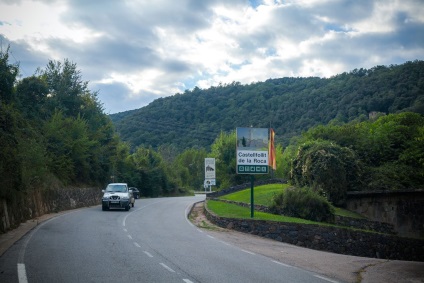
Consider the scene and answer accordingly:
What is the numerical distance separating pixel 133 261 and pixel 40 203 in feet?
66.3

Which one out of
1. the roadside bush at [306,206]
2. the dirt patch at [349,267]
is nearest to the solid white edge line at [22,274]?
the dirt patch at [349,267]

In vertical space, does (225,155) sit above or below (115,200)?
→ above

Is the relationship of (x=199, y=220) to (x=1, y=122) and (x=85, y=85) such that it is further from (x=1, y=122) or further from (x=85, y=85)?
(x=85, y=85)

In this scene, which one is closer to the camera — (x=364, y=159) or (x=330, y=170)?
(x=330, y=170)

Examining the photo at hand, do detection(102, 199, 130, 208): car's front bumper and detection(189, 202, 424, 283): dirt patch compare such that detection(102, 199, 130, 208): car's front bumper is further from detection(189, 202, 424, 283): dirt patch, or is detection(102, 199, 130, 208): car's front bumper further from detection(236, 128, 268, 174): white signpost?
detection(189, 202, 424, 283): dirt patch

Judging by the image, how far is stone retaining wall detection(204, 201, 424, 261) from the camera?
22969 millimetres

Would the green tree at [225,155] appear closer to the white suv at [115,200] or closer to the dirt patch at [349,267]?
the white suv at [115,200]

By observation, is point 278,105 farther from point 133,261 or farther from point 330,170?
point 133,261

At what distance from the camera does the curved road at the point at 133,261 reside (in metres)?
10.0

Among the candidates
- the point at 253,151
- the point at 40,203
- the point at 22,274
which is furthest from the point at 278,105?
the point at 22,274

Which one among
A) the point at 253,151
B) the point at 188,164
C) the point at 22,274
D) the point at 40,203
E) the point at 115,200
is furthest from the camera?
the point at 188,164

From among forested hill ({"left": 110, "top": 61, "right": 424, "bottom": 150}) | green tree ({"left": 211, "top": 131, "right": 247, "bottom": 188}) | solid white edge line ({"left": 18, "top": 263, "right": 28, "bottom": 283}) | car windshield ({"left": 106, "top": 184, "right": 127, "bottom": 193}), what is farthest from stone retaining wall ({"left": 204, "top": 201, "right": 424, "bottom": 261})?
green tree ({"left": 211, "top": 131, "right": 247, "bottom": 188})

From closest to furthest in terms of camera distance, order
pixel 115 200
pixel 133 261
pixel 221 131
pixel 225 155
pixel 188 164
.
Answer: pixel 133 261
pixel 115 200
pixel 225 155
pixel 221 131
pixel 188 164

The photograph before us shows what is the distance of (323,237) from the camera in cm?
2352
